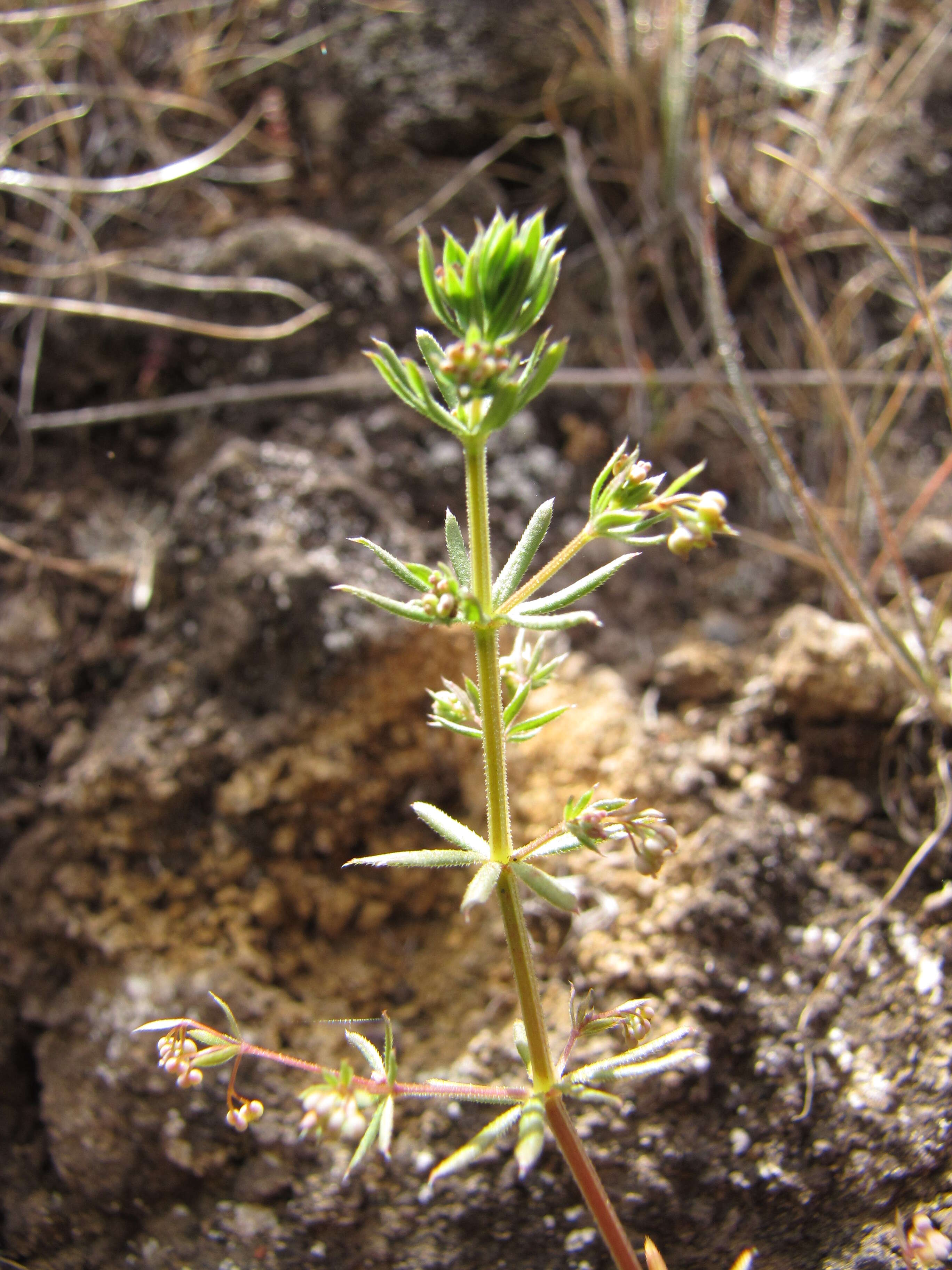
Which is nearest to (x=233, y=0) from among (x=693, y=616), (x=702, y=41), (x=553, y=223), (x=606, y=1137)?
(x=553, y=223)

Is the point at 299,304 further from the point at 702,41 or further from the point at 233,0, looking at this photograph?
the point at 702,41

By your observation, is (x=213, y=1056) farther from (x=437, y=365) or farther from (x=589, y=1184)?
(x=437, y=365)

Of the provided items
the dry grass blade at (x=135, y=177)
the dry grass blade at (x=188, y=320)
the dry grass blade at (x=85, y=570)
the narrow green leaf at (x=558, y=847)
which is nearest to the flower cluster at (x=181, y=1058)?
the narrow green leaf at (x=558, y=847)

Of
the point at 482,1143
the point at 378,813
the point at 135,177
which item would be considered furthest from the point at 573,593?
the point at 135,177

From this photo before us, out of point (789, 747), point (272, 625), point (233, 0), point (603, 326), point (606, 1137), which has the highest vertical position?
point (233, 0)

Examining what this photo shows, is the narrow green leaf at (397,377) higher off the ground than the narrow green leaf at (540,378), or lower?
lower

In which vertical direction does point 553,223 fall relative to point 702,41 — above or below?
below

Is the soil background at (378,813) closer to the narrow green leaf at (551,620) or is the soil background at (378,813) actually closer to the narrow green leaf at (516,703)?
the narrow green leaf at (516,703)

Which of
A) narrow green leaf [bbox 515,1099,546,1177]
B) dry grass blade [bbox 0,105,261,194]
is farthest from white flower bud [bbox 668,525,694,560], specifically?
dry grass blade [bbox 0,105,261,194]
